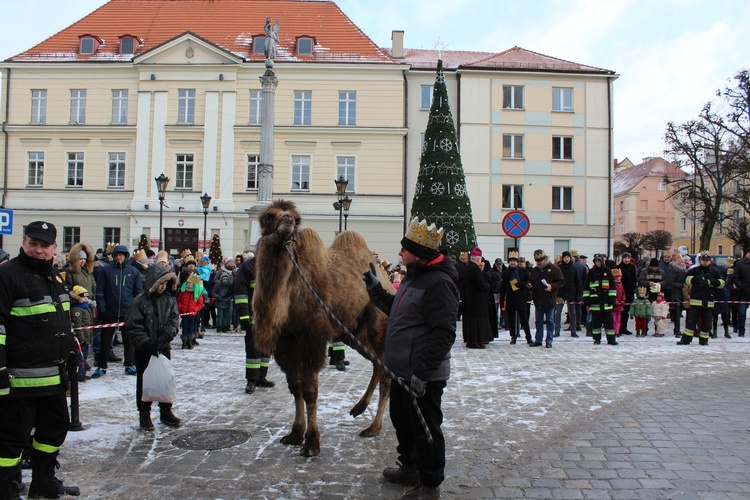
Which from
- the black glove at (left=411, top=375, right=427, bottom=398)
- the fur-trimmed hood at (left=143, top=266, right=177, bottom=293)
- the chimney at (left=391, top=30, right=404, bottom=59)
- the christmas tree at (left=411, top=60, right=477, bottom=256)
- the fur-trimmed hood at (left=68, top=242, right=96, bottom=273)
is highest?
the chimney at (left=391, top=30, right=404, bottom=59)

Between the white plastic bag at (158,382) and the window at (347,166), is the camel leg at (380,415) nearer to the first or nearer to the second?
the white plastic bag at (158,382)

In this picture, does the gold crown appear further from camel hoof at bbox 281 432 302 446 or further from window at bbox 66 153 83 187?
window at bbox 66 153 83 187

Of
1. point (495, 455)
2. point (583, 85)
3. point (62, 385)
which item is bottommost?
point (495, 455)

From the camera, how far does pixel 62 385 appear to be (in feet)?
13.9

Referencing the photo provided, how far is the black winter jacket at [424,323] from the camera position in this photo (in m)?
4.15

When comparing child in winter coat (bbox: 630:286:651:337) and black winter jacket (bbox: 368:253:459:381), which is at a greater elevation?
black winter jacket (bbox: 368:253:459:381)

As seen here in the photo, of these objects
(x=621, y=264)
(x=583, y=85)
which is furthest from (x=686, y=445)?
(x=583, y=85)

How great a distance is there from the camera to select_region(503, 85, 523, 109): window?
1405 inches

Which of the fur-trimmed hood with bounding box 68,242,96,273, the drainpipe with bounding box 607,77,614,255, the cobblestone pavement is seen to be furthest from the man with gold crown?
the drainpipe with bounding box 607,77,614,255

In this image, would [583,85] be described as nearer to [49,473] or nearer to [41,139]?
[41,139]

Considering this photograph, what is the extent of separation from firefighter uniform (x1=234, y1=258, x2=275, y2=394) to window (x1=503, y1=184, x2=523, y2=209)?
2922 centimetres

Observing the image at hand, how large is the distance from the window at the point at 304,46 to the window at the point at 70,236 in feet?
55.9

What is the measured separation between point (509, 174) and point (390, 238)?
850 cm

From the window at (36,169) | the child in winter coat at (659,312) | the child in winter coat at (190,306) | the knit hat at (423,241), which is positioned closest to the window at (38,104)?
the window at (36,169)
